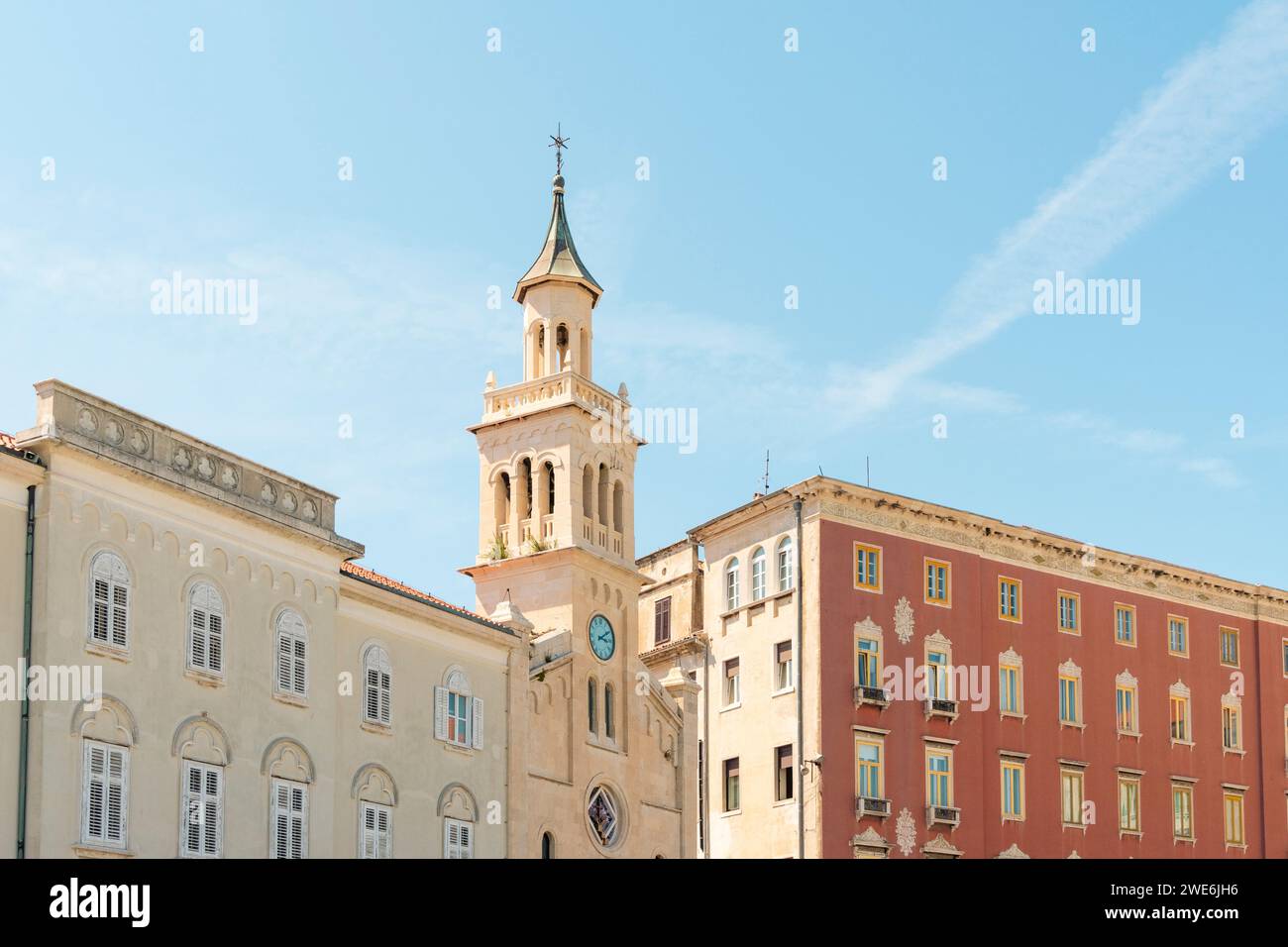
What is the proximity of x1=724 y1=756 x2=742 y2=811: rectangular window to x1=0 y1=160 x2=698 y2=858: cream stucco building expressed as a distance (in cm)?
669

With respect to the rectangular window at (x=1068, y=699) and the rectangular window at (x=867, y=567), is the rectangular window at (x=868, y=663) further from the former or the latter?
the rectangular window at (x=1068, y=699)

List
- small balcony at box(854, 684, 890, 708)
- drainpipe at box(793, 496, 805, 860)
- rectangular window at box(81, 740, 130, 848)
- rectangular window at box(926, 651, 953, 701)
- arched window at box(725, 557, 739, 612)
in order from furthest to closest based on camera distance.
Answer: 1. arched window at box(725, 557, 739, 612)
2. rectangular window at box(926, 651, 953, 701)
3. small balcony at box(854, 684, 890, 708)
4. drainpipe at box(793, 496, 805, 860)
5. rectangular window at box(81, 740, 130, 848)

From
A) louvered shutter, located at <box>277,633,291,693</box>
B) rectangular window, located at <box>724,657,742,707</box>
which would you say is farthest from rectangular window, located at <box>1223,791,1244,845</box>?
louvered shutter, located at <box>277,633,291,693</box>

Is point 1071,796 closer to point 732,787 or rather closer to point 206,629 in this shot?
point 732,787

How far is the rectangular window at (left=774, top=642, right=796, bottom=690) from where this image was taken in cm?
6612

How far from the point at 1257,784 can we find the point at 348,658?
131 feet

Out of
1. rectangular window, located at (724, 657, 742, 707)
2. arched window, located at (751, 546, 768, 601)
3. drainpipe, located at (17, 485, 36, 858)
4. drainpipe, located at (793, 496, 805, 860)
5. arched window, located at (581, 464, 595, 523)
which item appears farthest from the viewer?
rectangular window, located at (724, 657, 742, 707)

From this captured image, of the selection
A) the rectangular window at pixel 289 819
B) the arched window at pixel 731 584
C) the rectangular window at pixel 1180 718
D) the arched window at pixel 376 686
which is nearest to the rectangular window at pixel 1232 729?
the rectangular window at pixel 1180 718

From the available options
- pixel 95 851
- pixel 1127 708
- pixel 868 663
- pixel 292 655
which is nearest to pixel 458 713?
pixel 292 655

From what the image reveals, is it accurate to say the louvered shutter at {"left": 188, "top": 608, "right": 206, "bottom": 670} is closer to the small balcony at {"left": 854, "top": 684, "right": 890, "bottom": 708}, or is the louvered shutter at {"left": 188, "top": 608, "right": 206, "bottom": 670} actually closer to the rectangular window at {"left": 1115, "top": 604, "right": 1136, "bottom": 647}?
the small balcony at {"left": 854, "top": 684, "right": 890, "bottom": 708}

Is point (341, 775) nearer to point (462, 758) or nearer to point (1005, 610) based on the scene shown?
point (462, 758)

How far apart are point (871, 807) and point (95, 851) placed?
3016cm

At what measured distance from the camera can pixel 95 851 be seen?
40.4 meters
